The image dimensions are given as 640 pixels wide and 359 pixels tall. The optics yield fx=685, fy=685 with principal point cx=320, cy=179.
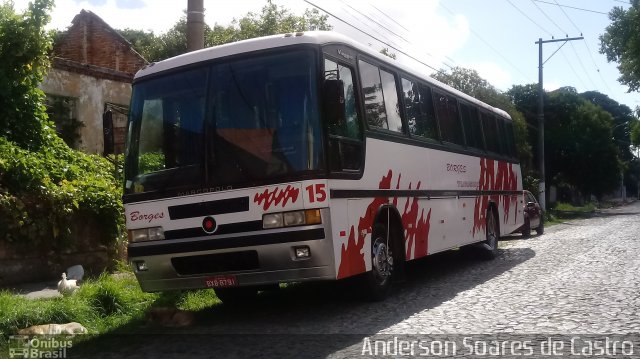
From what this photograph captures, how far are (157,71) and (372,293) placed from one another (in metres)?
3.73

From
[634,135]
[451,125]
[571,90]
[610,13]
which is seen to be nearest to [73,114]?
[451,125]

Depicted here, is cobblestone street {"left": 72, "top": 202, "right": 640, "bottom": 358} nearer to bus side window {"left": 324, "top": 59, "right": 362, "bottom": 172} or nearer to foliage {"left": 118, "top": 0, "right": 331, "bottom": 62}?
bus side window {"left": 324, "top": 59, "right": 362, "bottom": 172}

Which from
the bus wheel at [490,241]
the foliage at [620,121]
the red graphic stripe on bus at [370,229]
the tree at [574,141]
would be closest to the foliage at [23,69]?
the red graphic stripe on bus at [370,229]

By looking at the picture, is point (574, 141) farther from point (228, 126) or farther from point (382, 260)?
point (228, 126)

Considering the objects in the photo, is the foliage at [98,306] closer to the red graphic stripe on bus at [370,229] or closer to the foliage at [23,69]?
the red graphic stripe on bus at [370,229]

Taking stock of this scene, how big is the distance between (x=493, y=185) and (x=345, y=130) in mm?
7612

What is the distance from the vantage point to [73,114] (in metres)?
16.9

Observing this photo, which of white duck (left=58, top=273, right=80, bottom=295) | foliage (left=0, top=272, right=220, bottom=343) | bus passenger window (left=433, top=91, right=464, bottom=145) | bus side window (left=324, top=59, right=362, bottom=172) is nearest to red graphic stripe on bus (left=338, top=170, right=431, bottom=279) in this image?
bus side window (left=324, top=59, right=362, bottom=172)

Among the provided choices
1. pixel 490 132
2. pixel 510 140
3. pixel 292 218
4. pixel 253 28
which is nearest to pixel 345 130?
pixel 292 218

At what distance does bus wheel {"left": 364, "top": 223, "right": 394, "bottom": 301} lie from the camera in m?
8.40

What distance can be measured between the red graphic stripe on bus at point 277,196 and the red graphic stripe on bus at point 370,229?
2.83ft

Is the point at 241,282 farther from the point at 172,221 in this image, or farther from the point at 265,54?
the point at 265,54

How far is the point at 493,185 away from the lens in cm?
1452

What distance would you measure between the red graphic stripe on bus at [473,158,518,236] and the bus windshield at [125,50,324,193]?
6.57m
